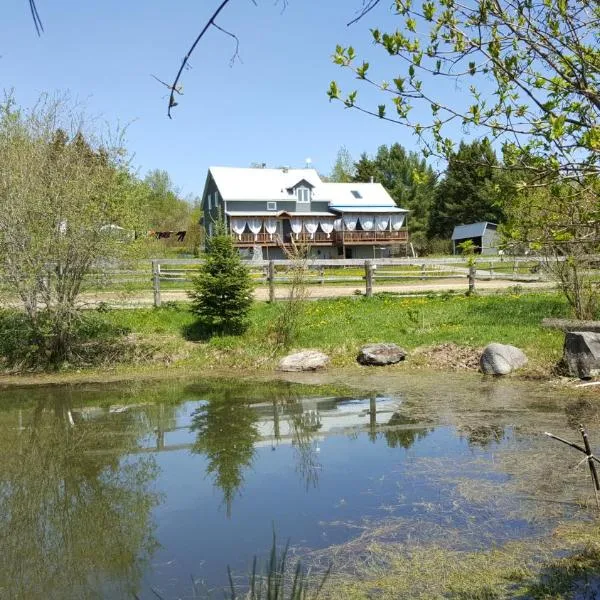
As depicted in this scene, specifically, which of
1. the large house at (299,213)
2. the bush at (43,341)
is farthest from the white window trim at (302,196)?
the bush at (43,341)

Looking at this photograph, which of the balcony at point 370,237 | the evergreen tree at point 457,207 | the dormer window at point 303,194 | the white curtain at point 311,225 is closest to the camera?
the white curtain at point 311,225

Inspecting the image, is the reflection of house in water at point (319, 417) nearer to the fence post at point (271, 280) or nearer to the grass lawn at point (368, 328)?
the grass lawn at point (368, 328)

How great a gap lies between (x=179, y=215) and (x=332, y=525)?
62.0 metres

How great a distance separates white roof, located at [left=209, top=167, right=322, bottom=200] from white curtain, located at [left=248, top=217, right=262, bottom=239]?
5.07ft

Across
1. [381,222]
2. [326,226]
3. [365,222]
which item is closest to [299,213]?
[326,226]

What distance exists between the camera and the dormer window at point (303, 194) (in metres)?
47.2

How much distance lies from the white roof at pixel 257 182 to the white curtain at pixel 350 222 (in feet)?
11.0

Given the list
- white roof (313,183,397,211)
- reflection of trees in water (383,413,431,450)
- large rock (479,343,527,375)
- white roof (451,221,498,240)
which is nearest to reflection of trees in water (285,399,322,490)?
reflection of trees in water (383,413,431,450)

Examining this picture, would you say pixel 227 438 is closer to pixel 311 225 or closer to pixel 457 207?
pixel 311 225

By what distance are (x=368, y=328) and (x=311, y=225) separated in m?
32.7

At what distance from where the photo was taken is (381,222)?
4884 cm

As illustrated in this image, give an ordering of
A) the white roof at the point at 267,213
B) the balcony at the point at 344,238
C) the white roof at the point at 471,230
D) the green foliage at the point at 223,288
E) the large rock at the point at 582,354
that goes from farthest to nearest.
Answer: the white roof at the point at 471,230 → the balcony at the point at 344,238 → the white roof at the point at 267,213 → the green foliage at the point at 223,288 → the large rock at the point at 582,354

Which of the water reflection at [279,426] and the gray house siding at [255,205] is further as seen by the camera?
the gray house siding at [255,205]

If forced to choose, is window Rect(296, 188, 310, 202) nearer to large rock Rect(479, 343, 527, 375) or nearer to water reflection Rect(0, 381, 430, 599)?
large rock Rect(479, 343, 527, 375)
